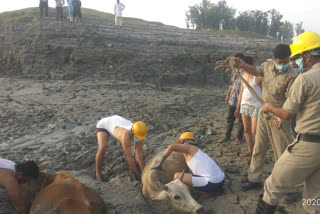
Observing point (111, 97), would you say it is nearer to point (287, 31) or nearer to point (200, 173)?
point (200, 173)

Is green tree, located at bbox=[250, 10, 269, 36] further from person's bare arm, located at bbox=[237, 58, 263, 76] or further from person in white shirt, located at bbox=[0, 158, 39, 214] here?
person in white shirt, located at bbox=[0, 158, 39, 214]

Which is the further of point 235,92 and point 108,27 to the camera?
point 108,27

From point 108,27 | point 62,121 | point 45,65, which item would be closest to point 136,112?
point 62,121

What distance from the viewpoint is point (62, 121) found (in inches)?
275

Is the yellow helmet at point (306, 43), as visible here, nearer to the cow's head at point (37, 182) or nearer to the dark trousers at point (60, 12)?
the cow's head at point (37, 182)

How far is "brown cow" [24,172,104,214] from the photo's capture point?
3115mm

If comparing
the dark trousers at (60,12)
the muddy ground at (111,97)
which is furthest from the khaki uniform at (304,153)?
the dark trousers at (60,12)

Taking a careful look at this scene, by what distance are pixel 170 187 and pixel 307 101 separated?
183 centimetres

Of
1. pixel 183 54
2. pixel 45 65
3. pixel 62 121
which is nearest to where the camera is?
pixel 62 121

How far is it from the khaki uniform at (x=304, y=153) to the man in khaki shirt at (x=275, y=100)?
60cm

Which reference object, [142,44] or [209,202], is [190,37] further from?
[209,202]

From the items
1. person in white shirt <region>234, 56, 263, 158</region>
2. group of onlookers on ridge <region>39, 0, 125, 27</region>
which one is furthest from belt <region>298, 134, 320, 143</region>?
group of onlookers on ridge <region>39, 0, 125, 27</region>

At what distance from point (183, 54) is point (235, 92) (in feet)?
25.5

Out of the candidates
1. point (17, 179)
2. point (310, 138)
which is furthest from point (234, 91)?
point (17, 179)
